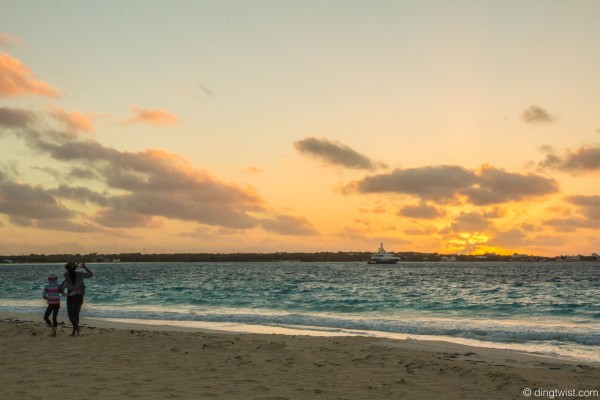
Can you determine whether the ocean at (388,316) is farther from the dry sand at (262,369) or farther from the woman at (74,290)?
the woman at (74,290)

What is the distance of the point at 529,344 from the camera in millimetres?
19953

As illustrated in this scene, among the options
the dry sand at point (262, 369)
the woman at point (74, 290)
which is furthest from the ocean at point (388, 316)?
the woman at point (74, 290)

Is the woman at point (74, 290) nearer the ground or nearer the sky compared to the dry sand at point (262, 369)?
nearer the sky

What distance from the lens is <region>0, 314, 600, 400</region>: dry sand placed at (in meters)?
10.7

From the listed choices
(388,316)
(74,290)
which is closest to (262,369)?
(74,290)

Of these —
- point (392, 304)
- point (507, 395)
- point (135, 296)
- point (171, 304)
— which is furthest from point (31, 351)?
point (135, 296)

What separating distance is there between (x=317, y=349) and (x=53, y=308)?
9.71 metres

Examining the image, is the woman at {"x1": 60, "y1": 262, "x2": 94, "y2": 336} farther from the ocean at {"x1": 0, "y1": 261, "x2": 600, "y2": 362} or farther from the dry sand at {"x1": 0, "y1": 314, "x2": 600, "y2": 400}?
the ocean at {"x1": 0, "y1": 261, "x2": 600, "y2": 362}

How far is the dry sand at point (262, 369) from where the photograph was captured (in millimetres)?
10711

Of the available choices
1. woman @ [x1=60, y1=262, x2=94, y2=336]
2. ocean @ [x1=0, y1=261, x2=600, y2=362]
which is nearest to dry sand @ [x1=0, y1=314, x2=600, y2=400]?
woman @ [x1=60, y1=262, x2=94, y2=336]

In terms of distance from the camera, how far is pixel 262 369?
42.3 ft

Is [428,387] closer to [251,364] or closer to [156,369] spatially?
[251,364]

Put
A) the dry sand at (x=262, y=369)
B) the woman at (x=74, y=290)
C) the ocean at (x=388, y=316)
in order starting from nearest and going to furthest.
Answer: the dry sand at (x=262, y=369) < the woman at (x=74, y=290) < the ocean at (x=388, y=316)

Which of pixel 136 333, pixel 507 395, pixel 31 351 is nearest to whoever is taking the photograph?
pixel 507 395
